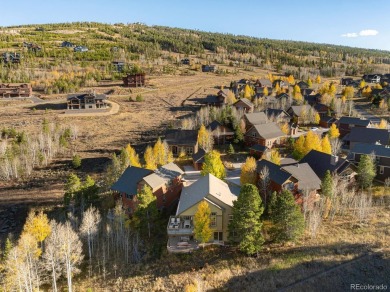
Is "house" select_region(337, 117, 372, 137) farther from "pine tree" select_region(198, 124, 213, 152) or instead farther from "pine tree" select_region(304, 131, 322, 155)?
"pine tree" select_region(198, 124, 213, 152)

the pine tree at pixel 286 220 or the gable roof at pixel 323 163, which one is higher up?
the gable roof at pixel 323 163

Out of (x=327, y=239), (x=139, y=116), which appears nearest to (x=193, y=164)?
(x=327, y=239)

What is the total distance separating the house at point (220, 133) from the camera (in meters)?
65.8

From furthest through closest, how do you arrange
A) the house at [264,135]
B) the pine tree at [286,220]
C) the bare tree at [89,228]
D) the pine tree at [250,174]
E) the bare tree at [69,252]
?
the house at [264,135]
the pine tree at [250,174]
the bare tree at [89,228]
the pine tree at [286,220]
the bare tree at [69,252]

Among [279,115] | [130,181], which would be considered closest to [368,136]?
[279,115]

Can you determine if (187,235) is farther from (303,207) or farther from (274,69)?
(274,69)

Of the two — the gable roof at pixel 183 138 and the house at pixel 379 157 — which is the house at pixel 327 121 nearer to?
the house at pixel 379 157

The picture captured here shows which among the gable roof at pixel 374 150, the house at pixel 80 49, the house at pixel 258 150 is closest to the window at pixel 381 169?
the gable roof at pixel 374 150

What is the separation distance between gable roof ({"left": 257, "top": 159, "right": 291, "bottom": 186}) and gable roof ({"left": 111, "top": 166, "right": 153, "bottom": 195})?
14.7m

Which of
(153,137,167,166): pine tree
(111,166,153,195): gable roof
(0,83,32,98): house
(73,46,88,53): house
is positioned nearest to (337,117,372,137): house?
(153,137,167,166): pine tree

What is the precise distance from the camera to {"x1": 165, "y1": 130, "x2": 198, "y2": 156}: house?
61.2 m

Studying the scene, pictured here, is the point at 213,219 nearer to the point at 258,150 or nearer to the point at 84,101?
the point at 258,150

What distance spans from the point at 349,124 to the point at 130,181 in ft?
165

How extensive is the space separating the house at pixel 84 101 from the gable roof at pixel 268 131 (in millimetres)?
60364
